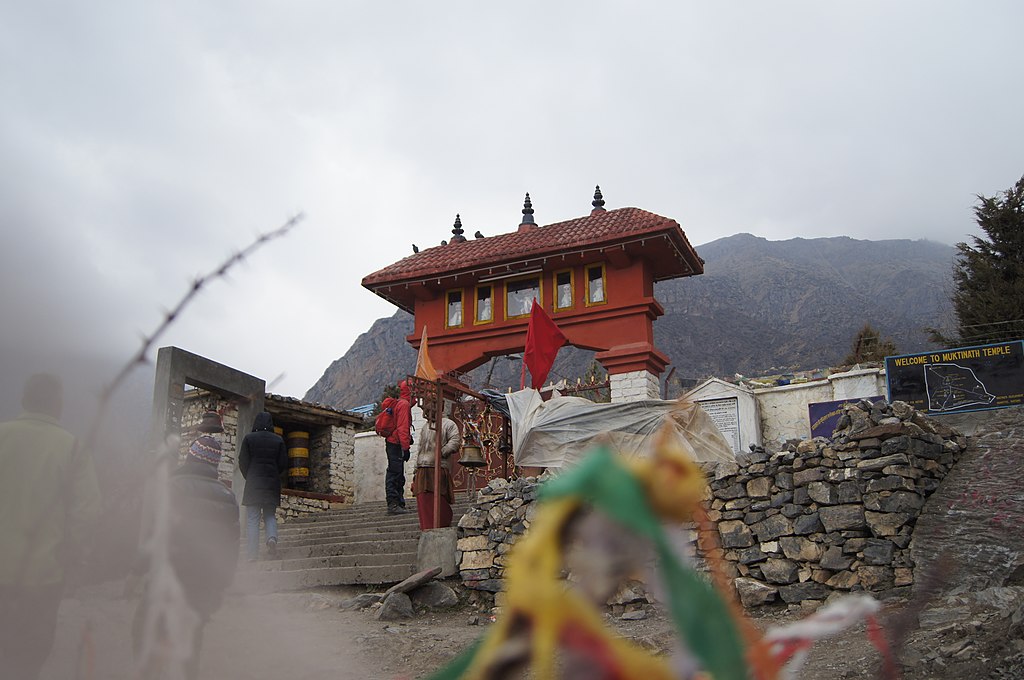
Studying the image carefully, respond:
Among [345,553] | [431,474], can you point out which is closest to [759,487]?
[431,474]

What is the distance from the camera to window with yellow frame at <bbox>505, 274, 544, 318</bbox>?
1936 centimetres

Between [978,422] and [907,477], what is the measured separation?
5.25 m

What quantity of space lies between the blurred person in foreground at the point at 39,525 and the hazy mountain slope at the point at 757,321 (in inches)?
2622

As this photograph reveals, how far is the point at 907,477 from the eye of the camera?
7746 millimetres

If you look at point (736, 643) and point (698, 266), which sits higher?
point (698, 266)

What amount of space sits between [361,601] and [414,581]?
62 cm

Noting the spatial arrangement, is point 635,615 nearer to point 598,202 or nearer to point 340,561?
point 340,561

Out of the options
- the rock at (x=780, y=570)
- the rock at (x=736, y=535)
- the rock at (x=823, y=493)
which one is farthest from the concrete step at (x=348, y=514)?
the rock at (x=823, y=493)

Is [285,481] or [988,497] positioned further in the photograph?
[285,481]

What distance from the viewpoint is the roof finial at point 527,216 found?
22.2m

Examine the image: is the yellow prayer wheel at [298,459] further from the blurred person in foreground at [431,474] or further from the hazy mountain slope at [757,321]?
the hazy mountain slope at [757,321]

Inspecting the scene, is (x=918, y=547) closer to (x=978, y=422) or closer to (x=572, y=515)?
(x=978, y=422)

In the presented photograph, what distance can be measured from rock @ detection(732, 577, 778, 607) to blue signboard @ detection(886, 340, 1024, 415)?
586 cm

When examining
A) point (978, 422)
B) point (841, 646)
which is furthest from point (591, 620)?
point (978, 422)
